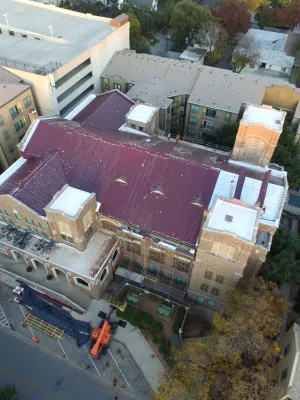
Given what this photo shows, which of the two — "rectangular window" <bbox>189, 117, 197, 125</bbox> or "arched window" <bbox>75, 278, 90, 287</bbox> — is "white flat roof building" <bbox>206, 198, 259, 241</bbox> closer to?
"arched window" <bbox>75, 278, 90, 287</bbox>

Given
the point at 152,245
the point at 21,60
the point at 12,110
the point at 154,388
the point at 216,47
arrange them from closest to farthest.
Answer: the point at 154,388 → the point at 152,245 → the point at 12,110 → the point at 21,60 → the point at 216,47

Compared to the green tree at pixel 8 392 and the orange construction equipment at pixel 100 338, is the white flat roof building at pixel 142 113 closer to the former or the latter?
the orange construction equipment at pixel 100 338

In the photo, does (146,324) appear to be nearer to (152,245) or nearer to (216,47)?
(152,245)

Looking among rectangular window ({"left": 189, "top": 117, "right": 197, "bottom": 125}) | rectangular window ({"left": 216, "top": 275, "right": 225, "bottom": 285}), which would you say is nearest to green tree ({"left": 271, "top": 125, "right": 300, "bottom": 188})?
rectangular window ({"left": 189, "top": 117, "right": 197, "bottom": 125})

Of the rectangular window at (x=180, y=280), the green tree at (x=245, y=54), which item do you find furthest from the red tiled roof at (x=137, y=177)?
the green tree at (x=245, y=54)

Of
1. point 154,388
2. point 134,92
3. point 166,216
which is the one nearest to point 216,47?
point 134,92
